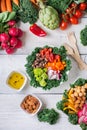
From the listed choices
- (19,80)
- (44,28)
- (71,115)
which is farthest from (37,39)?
(71,115)

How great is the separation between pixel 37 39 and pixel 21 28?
0.28 feet

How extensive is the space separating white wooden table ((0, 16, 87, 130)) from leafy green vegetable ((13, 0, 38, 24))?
4 centimetres

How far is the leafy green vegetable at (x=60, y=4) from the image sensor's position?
6.47ft

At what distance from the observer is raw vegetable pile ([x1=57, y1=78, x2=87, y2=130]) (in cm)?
195

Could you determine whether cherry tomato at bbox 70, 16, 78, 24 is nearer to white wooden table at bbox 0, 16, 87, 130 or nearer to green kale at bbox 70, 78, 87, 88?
white wooden table at bbox 0, 16, 87, 130

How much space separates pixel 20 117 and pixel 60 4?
528 millimetres

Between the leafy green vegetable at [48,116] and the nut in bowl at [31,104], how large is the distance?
0.08 ft

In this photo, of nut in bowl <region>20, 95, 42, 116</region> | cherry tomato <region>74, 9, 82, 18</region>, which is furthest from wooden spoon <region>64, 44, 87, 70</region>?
nut in bowl <region>20, 95, 42, 116</region>

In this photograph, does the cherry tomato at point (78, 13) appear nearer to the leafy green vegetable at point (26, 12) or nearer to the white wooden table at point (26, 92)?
the white wooden table at point (26, 92)

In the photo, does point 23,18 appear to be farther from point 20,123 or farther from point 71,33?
point 20,123

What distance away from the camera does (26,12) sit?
6.53 feet

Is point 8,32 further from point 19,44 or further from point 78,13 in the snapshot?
point 78,13

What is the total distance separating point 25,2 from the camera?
1981mm

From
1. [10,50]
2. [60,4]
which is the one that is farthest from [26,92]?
[60,4]
